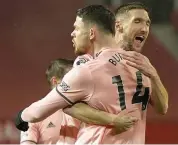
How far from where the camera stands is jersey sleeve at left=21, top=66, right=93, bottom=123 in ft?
5.88

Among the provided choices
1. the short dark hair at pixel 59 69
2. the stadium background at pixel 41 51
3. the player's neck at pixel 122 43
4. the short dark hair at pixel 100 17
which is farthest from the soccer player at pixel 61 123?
the stadium background at pixel 41 51

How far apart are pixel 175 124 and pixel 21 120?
1953 millimetres

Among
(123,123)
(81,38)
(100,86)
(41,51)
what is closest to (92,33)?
(81,38)

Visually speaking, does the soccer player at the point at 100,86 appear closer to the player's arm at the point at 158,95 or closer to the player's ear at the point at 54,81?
the player's arm at the point at 158,95

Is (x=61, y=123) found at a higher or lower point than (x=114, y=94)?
lower

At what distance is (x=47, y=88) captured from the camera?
369 centimetres

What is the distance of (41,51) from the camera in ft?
12.2

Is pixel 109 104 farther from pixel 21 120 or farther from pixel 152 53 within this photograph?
pixel 152 53

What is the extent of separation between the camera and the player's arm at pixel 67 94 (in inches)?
70.5

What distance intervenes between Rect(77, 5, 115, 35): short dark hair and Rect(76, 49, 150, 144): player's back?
0.08 metres

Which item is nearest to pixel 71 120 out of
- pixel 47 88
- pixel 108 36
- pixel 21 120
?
pixel 21 120

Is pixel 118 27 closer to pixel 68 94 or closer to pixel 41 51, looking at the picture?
pixel 68 94

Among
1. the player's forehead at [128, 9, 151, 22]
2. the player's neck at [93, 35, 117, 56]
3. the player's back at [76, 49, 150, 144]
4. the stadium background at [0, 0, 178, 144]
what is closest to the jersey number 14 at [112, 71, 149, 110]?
the player's back at [76, 49, 150, 144]

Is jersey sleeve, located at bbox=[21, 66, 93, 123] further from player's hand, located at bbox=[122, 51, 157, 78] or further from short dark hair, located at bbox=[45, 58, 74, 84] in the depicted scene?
short dark hair, located at bbox=[45, 58, 74, 84]
